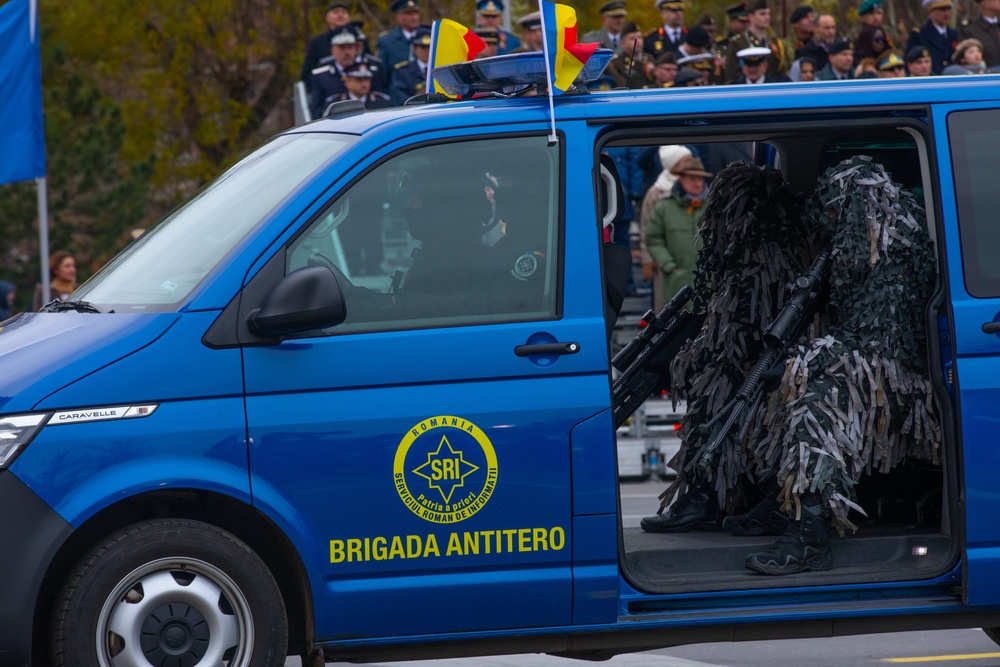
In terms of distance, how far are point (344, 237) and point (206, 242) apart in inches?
18.0

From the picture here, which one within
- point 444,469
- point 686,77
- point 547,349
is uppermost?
point 686,77

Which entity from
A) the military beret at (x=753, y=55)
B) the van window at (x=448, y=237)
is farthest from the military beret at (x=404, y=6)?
the van window at (x=448, y=237)

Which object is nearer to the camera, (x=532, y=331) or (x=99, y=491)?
(x=99, y=491)

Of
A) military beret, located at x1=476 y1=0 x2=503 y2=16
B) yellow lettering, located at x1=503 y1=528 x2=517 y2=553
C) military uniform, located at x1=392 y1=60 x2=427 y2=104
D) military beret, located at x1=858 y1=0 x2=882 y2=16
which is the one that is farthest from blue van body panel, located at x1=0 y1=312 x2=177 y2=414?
military beret, located at x1=858 y1=0 x2=882 y2=16

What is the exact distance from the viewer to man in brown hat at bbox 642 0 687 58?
13781mm

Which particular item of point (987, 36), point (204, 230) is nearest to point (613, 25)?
point (987, 36)

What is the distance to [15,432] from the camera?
445 cm

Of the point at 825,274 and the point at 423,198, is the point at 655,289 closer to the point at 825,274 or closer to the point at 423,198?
the point at 825,274

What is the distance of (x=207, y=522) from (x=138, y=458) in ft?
1.11

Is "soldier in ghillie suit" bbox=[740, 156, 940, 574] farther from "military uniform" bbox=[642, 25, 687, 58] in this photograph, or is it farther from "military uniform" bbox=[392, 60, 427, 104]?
"military uniform" bbox=[392, 60, 427, 104]

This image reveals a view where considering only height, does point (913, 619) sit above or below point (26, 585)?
below

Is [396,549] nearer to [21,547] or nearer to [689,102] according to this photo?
[21,547]

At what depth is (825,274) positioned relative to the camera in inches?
223

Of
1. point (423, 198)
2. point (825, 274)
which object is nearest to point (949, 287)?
point (825, 274)
